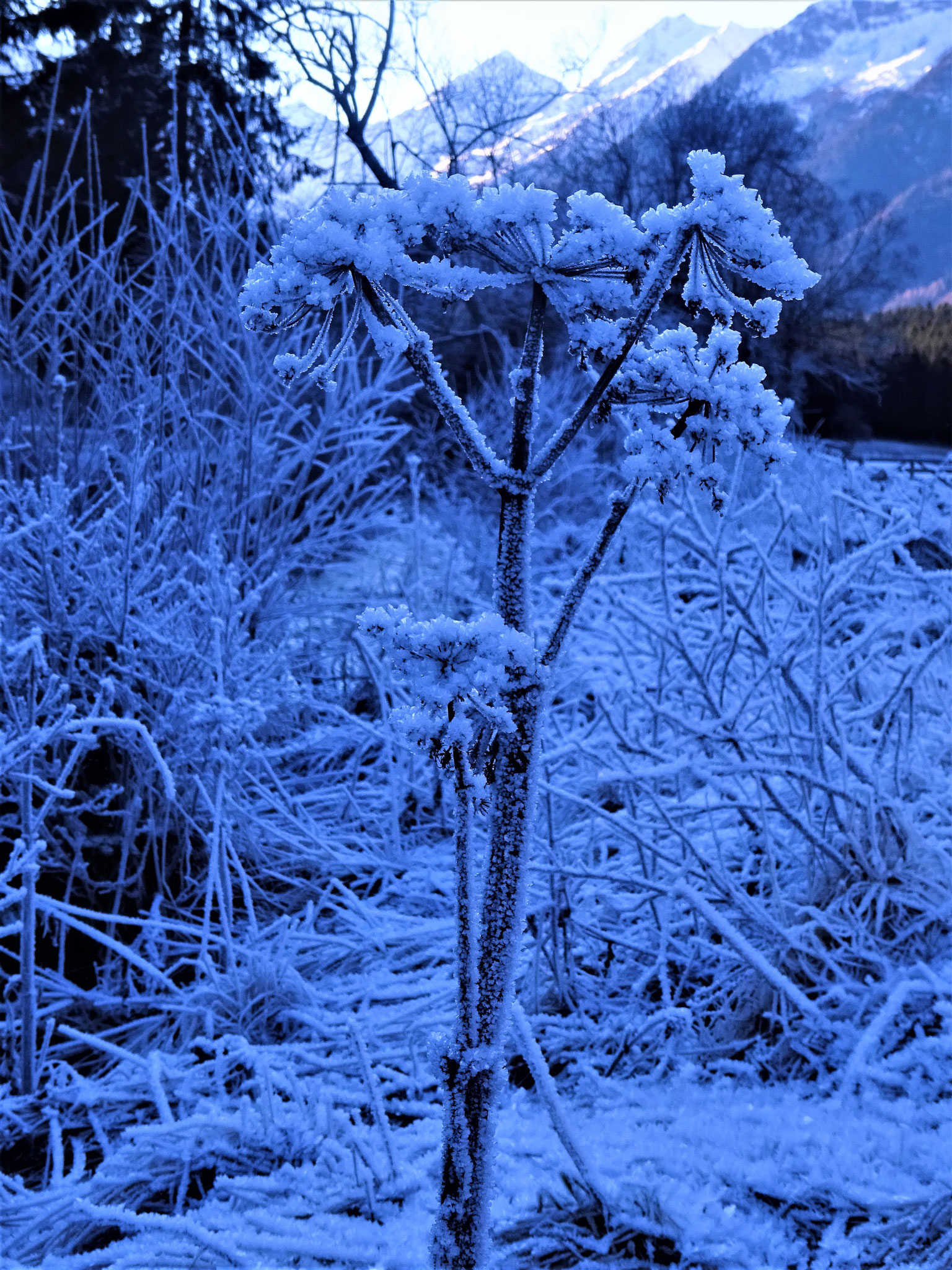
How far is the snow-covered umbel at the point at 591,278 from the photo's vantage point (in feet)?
2.56

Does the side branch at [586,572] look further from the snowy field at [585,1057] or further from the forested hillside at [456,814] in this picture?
the snowy field at [585,1057]

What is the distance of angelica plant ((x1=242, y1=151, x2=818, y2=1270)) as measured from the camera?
78cm

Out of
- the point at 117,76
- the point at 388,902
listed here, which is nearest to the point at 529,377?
the point at 388,902

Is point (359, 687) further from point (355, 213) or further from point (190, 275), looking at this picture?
point (355, 213)

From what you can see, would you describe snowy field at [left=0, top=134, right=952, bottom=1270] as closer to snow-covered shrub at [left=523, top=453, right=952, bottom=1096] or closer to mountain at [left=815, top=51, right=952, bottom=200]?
snow-covered shrub at [left=523, top=453, right=952, bottom=1096]

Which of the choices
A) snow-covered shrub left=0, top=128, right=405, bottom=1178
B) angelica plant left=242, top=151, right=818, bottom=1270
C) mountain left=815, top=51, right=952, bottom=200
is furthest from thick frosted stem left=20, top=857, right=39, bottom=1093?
mountain left=815, top=51, right=952, bottom=200

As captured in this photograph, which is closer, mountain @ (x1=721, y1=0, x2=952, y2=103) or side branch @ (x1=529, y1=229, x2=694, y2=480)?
side branch @ (x1=529, y1=229, x2=694, y2=480)

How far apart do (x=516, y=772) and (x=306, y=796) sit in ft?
9.38

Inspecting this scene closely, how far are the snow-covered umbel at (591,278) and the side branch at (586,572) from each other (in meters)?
0.05

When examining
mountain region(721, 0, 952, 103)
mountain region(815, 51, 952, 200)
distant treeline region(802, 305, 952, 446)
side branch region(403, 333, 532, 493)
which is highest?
mountain region(721, 0, 952, 103)

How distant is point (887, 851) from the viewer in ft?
7.86

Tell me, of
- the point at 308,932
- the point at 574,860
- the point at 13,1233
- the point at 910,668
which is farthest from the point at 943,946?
the point at 13,1233

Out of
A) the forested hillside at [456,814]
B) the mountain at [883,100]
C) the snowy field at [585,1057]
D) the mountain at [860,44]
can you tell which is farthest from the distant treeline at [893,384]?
the mountain at [860,44]

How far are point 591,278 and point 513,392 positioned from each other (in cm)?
12
